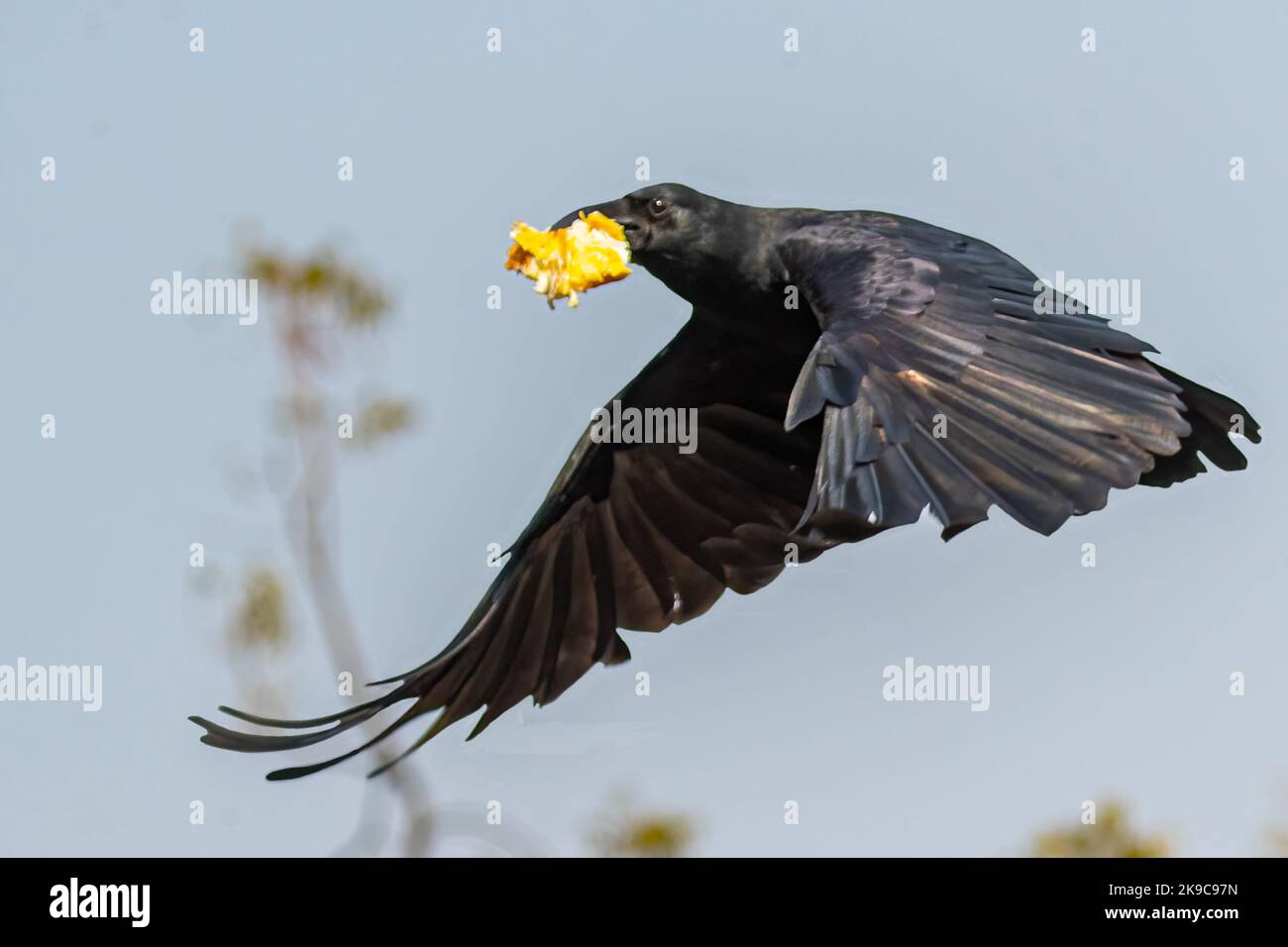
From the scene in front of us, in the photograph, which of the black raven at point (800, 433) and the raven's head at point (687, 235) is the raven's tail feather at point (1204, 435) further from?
the raven's head at point (687, 235)

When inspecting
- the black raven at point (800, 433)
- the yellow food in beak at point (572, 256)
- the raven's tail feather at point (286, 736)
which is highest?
the yellow food in beak at point (572, 256)

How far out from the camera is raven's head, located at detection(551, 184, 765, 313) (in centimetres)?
912

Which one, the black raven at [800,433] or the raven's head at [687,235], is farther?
the raven's head at [687,235]

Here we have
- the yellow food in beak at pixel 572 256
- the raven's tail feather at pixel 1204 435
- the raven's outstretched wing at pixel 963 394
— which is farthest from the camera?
the raven's tail feather at pixel 1204 435

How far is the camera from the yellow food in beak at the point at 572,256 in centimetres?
859

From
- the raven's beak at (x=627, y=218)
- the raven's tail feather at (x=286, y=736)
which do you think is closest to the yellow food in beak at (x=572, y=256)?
the raven's beak at (x=627, y=218)

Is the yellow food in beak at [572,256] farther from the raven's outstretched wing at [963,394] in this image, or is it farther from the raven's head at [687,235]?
the raven's outstretched wing at [963,394]

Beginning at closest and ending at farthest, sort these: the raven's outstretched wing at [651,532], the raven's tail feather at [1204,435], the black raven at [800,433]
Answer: the black raven at [800,433]
the raven's tail feather at [1204,435]
the raven's outstretched wing at [651,532]

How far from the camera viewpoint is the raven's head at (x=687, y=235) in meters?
9.12

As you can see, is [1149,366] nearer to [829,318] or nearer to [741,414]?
A: [829,318]

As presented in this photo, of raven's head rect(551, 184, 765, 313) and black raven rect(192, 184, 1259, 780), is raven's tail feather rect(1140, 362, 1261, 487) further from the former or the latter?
raven's head rect(551, 184, 765, 313)

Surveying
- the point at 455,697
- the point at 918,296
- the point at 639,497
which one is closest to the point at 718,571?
the point at 639,497

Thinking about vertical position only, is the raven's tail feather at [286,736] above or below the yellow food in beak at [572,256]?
below

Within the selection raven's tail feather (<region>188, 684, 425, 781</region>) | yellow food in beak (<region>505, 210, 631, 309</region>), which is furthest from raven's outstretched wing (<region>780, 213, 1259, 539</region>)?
raven's tail feather (<region>188, 684, 425, 781</region>)
